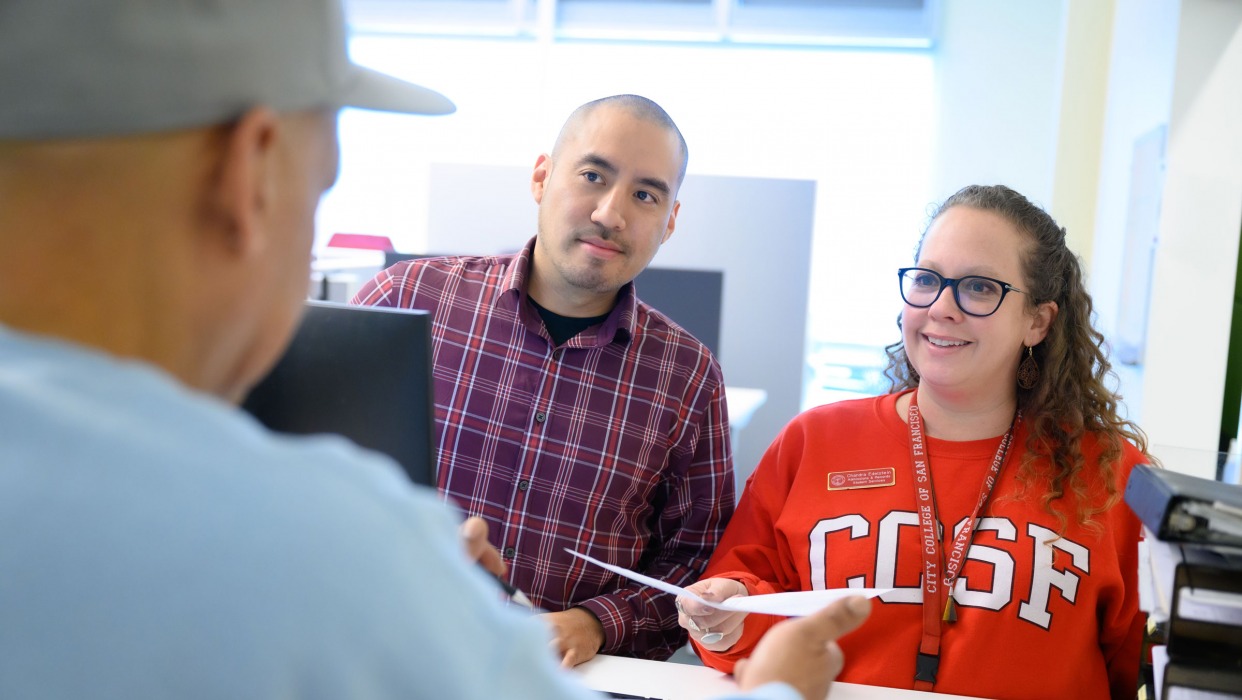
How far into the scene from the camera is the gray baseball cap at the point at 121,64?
1.61ft

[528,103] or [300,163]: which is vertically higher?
[528,103]

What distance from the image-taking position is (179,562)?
44cm

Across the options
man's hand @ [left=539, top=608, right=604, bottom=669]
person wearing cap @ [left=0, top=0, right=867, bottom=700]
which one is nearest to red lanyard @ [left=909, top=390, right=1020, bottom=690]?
man's hand @ [left=539, top=608, right=604, bottom=669]

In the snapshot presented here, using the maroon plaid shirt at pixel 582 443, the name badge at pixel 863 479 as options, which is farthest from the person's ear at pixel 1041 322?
the maroon plaid shirt at pixel 582 443

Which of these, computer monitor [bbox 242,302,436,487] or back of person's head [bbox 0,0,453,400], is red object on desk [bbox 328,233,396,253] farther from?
back of person's head [bbox 0,0,453,400]

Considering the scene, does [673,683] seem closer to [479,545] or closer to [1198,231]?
[479,545]

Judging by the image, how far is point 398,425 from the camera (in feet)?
3.82

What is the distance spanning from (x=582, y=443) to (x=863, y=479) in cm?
51

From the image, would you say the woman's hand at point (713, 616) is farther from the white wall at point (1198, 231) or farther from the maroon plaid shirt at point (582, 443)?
the white wall at point (1198, 231)

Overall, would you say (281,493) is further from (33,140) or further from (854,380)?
(854,380)

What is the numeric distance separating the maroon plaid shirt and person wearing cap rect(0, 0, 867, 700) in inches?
49.8

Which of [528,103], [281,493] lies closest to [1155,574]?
[281,493]

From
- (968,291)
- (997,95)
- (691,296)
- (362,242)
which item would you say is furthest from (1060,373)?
(997,95)

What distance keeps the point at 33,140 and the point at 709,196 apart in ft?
10.9
